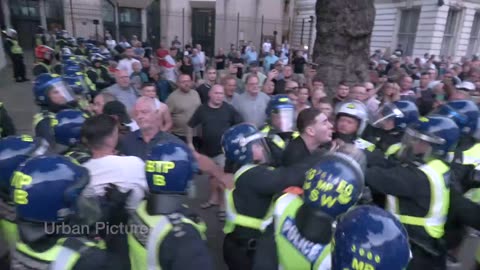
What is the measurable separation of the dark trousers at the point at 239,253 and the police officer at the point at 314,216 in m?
0.74

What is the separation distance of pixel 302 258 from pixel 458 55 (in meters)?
29.8

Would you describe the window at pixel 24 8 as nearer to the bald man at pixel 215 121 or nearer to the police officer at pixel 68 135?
the bald man at pixel 215 121

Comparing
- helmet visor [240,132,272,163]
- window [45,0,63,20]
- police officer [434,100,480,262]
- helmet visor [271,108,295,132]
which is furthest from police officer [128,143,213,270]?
window [45,0,63,20]

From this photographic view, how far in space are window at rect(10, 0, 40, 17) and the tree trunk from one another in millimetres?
24061

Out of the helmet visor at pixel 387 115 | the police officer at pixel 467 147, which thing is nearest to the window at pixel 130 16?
the helmet visor at pixel 387 115

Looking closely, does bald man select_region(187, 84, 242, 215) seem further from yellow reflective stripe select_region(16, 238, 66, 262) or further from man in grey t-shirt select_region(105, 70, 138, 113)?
yellow reflective stripe select_region(16, 238, 66, 262)

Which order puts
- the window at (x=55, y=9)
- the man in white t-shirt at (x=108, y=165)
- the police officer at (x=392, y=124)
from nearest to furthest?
the man in white t-shirt at (x=108, y=165)
the police officer at (x=392, y=124)
the window at (x=55, y=9)

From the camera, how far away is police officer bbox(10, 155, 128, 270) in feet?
5.54

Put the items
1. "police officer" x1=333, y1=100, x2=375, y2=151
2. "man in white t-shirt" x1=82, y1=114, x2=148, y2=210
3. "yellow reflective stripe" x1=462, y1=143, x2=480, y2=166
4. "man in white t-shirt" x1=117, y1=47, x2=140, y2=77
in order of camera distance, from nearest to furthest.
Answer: "man in white t-shirt" x1=82, y1=114, x2=148, y2=210 < "yellow reflective stripe" x1=462, y1=143, x2=480, y2=166 < "police officer" x1=333, y1=100, x2=375, y2=151 < "man in white t-shirt" x1=117, y1=47, x2=140, y2=77

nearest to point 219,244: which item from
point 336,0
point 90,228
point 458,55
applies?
point 90,228

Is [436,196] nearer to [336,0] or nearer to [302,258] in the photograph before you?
[302,258]

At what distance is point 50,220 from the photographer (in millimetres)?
1776

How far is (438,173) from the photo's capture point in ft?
8.13

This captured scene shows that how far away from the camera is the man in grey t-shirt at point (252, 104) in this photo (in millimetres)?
5699
